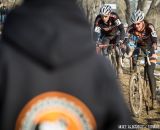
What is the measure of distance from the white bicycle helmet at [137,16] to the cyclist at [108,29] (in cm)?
19

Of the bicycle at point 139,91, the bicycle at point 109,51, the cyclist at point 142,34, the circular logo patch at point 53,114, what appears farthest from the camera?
the bicycle at point 139,91

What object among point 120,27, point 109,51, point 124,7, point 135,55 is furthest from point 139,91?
point 124,7

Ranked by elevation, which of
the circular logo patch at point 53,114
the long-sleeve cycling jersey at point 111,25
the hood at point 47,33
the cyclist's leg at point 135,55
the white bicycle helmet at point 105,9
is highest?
the hood at point 47,33

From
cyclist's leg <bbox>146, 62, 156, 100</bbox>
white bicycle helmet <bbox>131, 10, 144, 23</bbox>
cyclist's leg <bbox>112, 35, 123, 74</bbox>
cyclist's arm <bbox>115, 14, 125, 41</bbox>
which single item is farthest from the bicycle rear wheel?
white bicycle helmet <bbox>131, 10, 144, 23</bbox>

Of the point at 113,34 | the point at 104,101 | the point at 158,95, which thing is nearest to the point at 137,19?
the point at 113,34

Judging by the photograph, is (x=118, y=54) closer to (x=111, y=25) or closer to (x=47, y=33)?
(x=111, y=25)

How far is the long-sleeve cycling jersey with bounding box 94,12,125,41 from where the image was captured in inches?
290

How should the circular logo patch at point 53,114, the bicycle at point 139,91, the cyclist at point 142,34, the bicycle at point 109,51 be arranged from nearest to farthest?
the circular logo patch at point 53,114
the bicycle at point 109,51
the cyclist at point 142,34
the bicycle at point 139,91

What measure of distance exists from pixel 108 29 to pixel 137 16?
1.32ft

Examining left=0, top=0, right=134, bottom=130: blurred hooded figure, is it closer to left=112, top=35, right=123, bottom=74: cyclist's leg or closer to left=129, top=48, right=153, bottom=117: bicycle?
left=112, top=35, right=123, bottom=74: cyclist's leg

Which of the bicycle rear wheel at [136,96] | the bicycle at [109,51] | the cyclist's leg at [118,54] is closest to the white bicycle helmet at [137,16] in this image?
the cyclist's leg at [118,54]

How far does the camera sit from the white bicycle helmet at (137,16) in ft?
24.4

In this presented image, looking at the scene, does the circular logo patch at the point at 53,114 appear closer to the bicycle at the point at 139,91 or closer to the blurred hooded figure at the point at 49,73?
the blurred hooded figure at the point at 49,73

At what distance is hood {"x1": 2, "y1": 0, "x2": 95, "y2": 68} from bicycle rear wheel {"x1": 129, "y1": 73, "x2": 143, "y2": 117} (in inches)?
232
